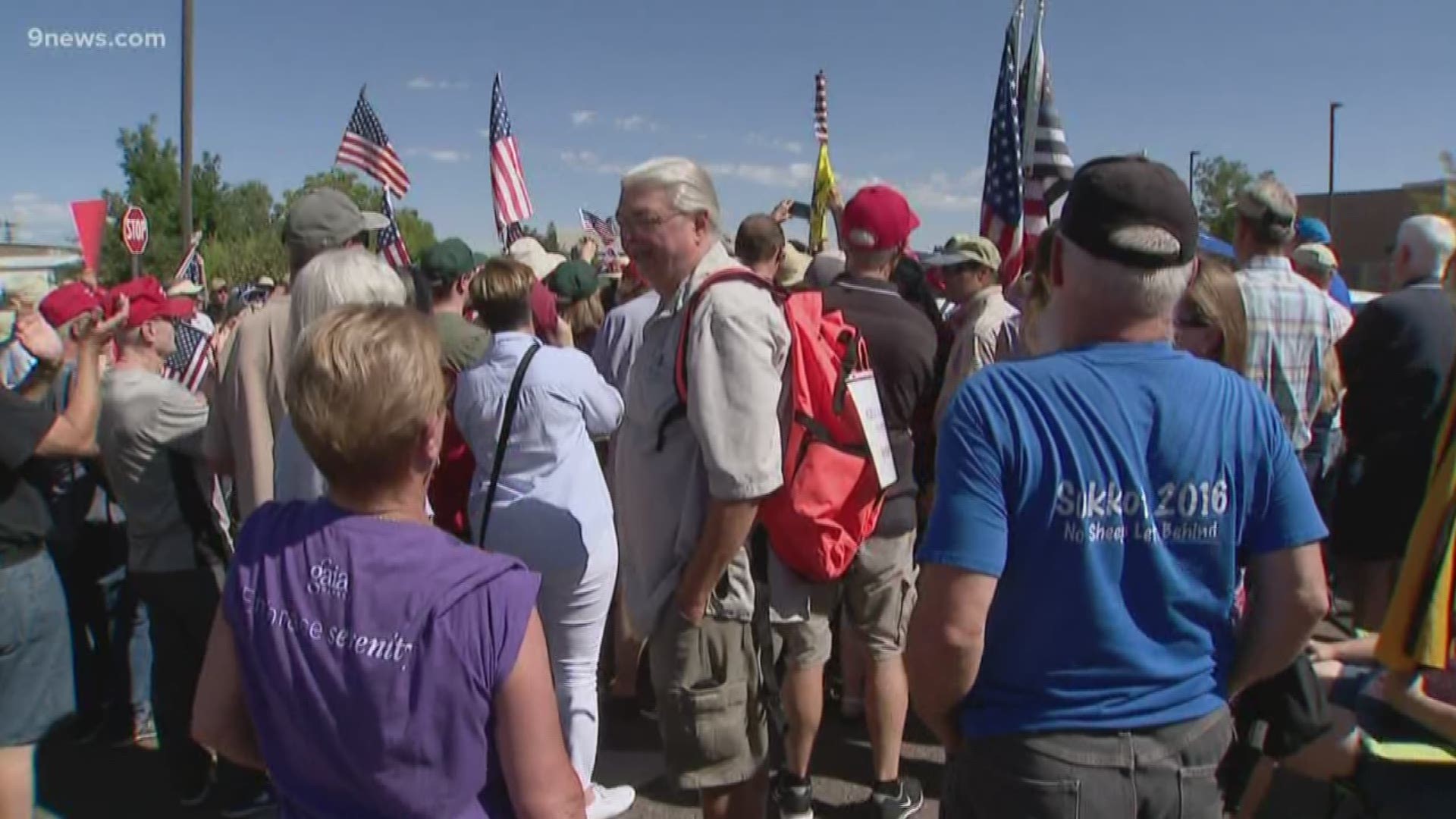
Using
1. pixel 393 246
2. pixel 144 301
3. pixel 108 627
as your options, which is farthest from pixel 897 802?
pixel 393 246

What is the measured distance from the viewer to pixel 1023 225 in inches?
213

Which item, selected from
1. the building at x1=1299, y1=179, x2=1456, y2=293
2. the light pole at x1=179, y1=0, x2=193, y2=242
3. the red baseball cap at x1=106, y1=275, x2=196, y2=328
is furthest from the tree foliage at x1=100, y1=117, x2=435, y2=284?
the building at x1=1299, y1=179, x2=1456, y2=293

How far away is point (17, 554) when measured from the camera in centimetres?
312

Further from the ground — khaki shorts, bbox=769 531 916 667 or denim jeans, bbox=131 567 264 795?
khaki shorts, bbox=769 531 916 667

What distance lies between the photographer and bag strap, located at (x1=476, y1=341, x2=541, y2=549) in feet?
10.9

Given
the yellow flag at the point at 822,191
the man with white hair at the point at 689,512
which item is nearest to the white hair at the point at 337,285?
the man with white hair at the point at 689,512

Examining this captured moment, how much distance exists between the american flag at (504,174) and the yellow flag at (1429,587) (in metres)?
7.98

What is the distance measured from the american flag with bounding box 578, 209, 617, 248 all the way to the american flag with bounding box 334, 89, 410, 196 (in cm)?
573

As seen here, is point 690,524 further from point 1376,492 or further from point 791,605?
point 1376,492

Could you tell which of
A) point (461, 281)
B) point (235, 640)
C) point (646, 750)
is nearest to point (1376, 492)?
point (646, 750)

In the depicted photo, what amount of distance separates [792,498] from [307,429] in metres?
1.63

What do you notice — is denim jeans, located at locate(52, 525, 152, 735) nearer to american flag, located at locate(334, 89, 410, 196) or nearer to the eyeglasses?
the eyeglasses

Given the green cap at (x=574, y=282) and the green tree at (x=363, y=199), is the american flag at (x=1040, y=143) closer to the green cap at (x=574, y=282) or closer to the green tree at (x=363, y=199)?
the green cap at (x=574, y=282)

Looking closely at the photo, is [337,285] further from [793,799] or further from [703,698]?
[793,799]
